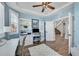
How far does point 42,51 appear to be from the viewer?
1.99m

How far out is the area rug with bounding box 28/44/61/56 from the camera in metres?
1.99

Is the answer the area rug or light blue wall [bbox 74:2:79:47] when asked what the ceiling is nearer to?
light blue wall [bbox 74:2:79:47]

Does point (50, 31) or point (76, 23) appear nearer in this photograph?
point (76, 23)

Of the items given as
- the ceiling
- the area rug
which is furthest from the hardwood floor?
the ceiling

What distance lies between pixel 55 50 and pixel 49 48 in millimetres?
118

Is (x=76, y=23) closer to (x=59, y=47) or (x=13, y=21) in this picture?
(x=59, y=47)

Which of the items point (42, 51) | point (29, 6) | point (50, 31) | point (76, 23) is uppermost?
point (29, 6)

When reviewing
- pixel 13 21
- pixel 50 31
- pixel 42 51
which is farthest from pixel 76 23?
pixel 13 21

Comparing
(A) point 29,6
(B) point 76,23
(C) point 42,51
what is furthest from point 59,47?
(A) point 29,6

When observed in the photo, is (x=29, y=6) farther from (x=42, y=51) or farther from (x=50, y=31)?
(x=42, y=51)

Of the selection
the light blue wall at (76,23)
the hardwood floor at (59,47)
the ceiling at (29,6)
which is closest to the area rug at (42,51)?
the hardwood floor at (59,47)

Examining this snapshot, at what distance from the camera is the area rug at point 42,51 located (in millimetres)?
1988

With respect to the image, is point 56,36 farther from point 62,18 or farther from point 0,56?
point 0,56

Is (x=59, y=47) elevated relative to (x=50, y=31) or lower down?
lower down
